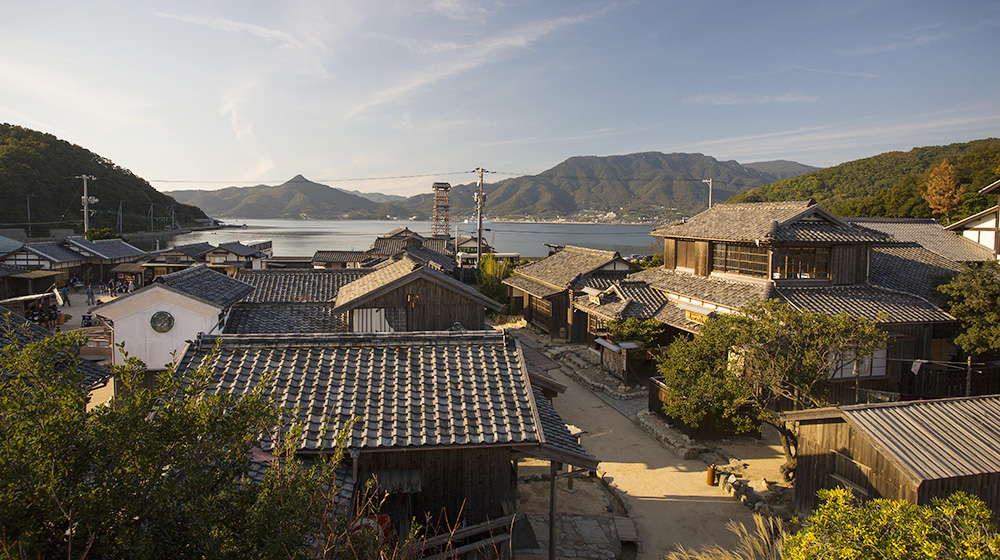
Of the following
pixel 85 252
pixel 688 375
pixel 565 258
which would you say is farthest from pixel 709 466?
pixel 85 252

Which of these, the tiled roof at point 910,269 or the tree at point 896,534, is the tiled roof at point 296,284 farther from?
the tiled roof at point 910,269

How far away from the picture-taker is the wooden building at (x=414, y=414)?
7020 millimetres

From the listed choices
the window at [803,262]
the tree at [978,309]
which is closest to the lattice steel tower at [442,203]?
the window at [803,262]

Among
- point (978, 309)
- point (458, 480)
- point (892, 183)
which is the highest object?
point (892, 183)

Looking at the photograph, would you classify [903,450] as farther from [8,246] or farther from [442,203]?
[442,203]

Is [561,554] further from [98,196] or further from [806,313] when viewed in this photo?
[98,196]

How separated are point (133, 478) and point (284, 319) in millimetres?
14441

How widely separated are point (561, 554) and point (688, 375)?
6.27m

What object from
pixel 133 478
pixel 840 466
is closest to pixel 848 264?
pixel 840 466

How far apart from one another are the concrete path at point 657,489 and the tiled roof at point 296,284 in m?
11.9

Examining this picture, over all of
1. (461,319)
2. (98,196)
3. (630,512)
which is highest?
(98,196)

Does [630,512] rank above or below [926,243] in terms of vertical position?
below

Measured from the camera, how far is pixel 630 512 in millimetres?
11438

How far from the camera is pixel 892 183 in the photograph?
233 feet
